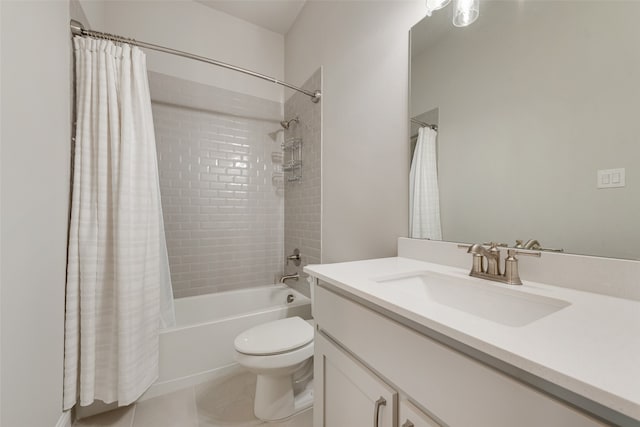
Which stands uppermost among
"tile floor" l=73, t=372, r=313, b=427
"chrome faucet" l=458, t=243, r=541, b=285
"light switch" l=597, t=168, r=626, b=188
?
"light switch" l=597, t=168, r=626, b=188

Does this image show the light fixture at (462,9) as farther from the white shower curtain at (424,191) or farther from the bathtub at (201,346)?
the bathtub at (201,346)

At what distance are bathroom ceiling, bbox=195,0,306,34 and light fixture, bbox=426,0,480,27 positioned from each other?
1542mm

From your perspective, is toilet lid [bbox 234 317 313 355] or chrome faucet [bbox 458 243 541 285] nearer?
chrome faucet [bbox 458 243 541 285]

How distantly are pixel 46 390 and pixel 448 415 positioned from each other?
1480 mm

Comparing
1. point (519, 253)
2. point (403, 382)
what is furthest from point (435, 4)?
point (403, 382)

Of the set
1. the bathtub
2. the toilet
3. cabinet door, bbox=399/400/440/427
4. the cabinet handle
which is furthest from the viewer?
the bathtub

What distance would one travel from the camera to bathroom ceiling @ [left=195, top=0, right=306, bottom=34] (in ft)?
6.88

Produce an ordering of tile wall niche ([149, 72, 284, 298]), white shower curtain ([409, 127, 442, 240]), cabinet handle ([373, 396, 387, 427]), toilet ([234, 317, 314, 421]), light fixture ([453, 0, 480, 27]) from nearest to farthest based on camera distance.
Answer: cabinet handle ([373, 396, 387, 427])
light fixture ([453, 0, 480, 27])
white shower curtain ([409, 127, 442, 240])
toilet ([234, 317, 314, 421])
tile wall niche ([149, 72, 284, 298])

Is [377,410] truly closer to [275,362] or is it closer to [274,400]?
[275,362]

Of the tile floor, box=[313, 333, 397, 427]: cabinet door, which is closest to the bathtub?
the tile floor

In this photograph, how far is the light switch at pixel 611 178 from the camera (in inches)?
25.3

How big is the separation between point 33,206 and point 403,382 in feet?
4.36

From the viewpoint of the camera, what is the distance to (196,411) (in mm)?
1342

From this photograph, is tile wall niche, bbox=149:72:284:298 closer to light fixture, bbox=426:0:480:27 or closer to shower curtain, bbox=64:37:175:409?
shower curtain, bbox=64:37:175:409
